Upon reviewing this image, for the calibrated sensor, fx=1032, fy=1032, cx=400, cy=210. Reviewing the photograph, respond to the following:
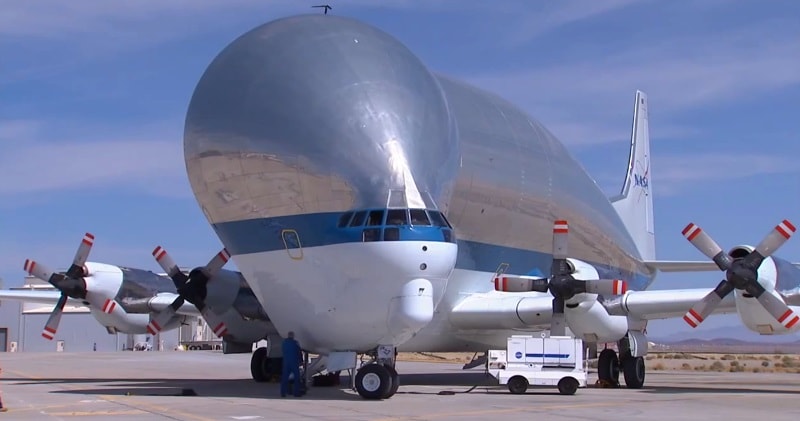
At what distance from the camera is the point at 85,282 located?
2553cm

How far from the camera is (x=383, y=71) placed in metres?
20.4

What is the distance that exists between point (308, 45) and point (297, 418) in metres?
8.59

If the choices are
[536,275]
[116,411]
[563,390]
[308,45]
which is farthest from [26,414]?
[536,275]

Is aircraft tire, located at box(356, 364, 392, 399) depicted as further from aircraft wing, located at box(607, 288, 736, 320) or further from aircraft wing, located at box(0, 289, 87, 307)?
aircraft wing, located at box(0, 289, 87, 307)

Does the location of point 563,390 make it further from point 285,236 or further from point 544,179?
point 544,179

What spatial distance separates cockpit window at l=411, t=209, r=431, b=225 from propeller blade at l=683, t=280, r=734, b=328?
676 cm

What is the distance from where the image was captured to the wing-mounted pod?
2542cm

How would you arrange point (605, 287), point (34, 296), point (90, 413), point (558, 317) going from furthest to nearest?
point (34, 296) → point (558, 317) → point (605, 287) → point (90, 413)

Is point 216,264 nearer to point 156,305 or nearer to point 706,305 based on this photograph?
point 156,305

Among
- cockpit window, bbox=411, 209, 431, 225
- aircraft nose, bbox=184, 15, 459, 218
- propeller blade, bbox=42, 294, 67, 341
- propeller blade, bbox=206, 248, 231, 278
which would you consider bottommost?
propeller blade, bbox=42, 294, 67, 341

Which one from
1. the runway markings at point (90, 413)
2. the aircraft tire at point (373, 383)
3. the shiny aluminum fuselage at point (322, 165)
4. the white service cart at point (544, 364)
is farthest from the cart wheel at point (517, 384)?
the runway markings at point (90, 413)

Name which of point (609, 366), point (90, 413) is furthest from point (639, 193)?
point (90, 413)

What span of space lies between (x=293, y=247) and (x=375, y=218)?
6.52 feet

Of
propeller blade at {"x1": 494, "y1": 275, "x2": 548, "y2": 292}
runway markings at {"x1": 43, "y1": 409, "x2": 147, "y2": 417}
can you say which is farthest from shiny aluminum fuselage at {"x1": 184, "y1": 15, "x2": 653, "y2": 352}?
runway markings at {"x1": 43, "y1": 409, "x2": 147, "y2": 417}
